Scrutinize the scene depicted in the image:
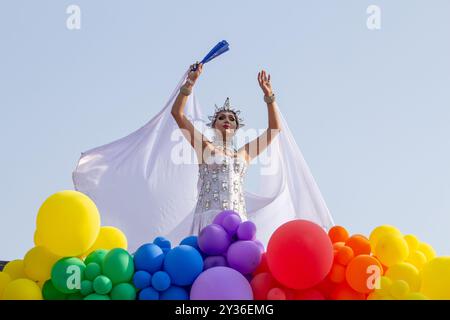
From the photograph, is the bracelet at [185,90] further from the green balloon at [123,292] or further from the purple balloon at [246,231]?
the green balloon at [123,292]

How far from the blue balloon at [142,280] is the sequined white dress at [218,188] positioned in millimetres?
1438

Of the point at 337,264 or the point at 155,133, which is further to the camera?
the point at 155,133

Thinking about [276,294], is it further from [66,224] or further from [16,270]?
[16,270]

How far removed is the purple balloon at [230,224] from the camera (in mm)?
4191

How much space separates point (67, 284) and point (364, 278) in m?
1.82

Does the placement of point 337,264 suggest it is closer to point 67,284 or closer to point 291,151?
point 67,284

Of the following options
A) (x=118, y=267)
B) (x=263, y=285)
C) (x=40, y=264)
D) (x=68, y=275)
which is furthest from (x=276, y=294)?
(x=40, y=264)

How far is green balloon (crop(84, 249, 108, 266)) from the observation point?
13.4ft

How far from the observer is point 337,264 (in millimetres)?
3982

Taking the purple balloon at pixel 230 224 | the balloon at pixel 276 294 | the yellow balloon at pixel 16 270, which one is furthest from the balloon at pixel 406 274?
the yellow balloon at pixel 16 270

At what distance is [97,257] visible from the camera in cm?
410
